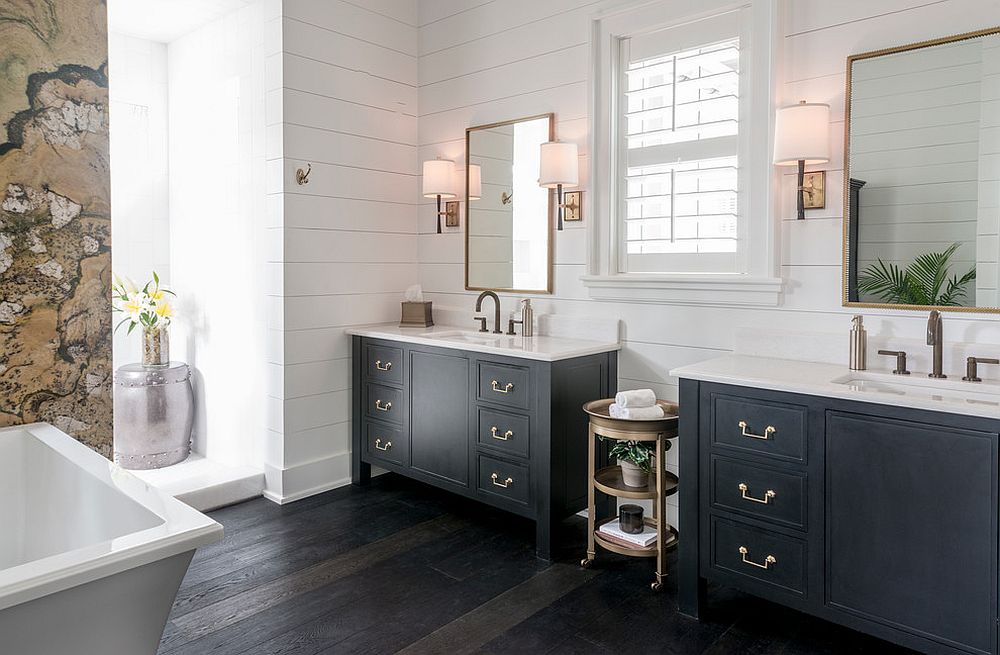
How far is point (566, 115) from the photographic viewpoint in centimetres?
338

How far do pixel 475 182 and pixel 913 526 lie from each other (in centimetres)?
261

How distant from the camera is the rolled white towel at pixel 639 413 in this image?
268 centimetres

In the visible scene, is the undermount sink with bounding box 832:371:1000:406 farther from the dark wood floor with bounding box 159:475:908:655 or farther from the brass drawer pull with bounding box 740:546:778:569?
the dark wood floor with bounding box 159:475:908:655

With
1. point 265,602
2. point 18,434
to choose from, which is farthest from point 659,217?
point 18,434

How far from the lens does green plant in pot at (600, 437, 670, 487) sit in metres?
2.74

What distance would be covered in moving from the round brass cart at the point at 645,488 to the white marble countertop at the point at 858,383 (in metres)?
0.31

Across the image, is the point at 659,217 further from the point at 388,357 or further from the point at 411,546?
the point at 411,546

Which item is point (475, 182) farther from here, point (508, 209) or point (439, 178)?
point (508, 209)

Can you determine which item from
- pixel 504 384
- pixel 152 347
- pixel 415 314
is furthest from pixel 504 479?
pixel 152 347

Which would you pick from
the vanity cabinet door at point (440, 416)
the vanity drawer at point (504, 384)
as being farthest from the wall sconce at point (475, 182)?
the vanity drawer at point (504, 384)

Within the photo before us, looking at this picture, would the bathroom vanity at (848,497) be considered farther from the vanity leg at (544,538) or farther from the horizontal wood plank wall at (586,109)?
the vanity leg at (544,538)

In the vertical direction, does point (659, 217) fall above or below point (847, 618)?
above

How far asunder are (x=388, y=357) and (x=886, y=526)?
2.34 m

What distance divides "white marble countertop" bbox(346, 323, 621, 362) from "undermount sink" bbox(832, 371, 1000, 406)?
104cm
